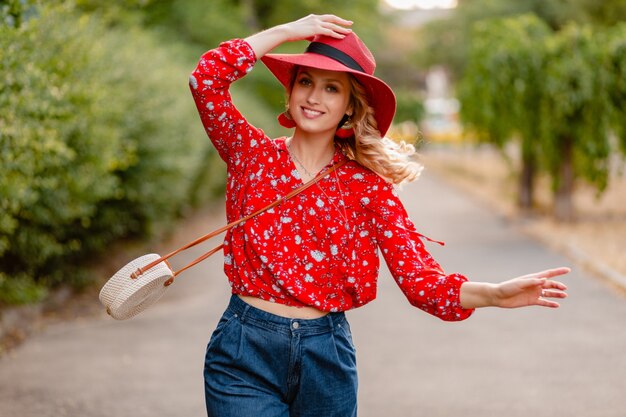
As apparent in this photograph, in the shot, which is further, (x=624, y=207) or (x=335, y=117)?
(x=624, y=207)

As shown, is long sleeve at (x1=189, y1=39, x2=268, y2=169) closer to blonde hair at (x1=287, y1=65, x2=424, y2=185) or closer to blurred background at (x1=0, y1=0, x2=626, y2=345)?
blonde hair at (x1=287, y1=65, x2=424, y2=185)

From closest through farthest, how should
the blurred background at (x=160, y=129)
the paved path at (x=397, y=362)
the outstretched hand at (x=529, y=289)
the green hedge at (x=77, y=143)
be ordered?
1. the outstretched hand at (x=529, y=289)
2. the paved path at (x=397, y=362)
3. the green hedge at (x=77, y=143)
4. the blurred background at (x=160, y=129)

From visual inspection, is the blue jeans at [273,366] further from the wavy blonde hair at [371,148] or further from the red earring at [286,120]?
the red earring at [286,120]

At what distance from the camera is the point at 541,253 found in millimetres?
11781

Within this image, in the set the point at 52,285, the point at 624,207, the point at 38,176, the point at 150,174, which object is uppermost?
the point at 38,176

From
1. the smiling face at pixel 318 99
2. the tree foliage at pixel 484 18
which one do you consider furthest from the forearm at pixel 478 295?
the tree foliage at pixel 484 18

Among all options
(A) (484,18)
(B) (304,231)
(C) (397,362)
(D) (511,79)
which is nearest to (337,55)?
(B) (304,231)

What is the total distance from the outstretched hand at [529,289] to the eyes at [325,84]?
2.84ft

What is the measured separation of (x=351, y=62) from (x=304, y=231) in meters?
0.58

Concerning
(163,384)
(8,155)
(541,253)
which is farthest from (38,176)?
(541,253)

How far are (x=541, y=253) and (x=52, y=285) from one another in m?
6.18

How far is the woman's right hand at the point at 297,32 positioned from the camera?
3020mm

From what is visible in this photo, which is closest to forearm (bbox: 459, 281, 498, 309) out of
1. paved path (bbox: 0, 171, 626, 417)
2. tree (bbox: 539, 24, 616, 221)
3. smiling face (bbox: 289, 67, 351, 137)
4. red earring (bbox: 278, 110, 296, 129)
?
smiling face (bbox: 289, 67, 351, 137)

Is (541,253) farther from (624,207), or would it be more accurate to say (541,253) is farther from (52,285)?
(52,285)
